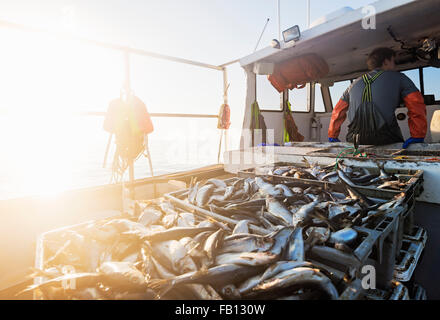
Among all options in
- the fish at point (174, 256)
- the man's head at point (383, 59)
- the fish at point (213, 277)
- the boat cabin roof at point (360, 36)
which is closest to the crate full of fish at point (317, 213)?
the fish at point (213, 277)

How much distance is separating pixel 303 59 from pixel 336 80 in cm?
301

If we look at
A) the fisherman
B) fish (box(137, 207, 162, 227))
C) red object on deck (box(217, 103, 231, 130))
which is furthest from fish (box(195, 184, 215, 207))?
red object on deck (box(217, 103, 231, 130))

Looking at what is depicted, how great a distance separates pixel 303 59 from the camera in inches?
250

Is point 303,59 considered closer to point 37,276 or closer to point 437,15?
point 437,15

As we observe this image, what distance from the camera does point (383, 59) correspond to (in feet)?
14.3

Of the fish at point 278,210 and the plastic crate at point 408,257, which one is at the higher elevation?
the fish at point 278,210

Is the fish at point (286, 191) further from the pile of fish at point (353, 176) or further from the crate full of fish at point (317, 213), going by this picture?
the pile of fish at point (353, 176)

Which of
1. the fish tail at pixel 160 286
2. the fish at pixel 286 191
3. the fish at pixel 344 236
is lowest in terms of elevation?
the fish tail at pixel 160 286

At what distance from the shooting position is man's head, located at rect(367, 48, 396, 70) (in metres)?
4.33

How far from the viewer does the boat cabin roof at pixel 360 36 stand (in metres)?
3.96

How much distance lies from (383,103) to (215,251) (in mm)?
4189

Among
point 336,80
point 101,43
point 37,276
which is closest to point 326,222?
point 37,276

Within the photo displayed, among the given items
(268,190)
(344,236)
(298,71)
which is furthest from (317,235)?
(298,71)

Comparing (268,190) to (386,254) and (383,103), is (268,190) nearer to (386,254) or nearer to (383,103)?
(386,254)
